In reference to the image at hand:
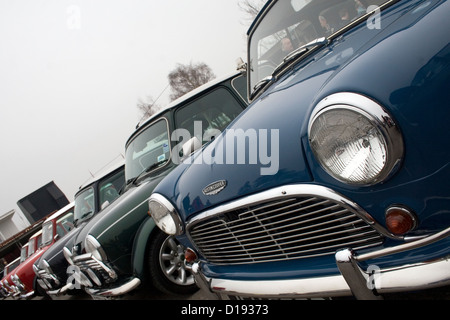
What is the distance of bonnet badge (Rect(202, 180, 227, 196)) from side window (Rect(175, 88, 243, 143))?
6.07 ft

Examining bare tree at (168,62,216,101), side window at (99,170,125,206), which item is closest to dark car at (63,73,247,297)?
side window at (99,170,125,206)

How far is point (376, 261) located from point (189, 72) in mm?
36674

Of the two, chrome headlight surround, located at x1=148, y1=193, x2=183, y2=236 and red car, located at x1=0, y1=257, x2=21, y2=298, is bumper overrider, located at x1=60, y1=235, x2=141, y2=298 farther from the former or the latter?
red car, located at x1=0, y1=257, x2=21, y2=298

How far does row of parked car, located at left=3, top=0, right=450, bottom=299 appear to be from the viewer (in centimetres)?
111

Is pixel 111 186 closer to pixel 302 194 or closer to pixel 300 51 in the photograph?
pixel 300 51

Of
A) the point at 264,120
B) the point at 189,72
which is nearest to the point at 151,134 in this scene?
the point at 264,120

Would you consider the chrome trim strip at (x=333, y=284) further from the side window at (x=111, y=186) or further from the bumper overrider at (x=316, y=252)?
the side window at (x=111, y=186)

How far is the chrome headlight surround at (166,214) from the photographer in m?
2.13

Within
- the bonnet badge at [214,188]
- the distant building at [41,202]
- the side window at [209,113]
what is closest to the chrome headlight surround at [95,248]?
the side window at [209,113]

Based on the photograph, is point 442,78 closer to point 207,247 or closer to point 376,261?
point 376,261

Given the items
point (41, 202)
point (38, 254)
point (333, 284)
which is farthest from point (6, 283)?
point (41, 202)

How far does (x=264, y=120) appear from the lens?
1740 millimetres

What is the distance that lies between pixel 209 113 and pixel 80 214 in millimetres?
3660

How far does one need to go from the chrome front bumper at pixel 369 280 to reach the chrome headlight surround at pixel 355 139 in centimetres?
29
